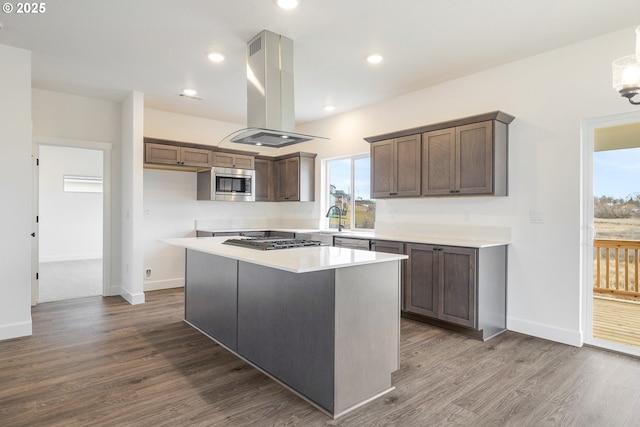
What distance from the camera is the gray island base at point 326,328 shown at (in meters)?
2.15

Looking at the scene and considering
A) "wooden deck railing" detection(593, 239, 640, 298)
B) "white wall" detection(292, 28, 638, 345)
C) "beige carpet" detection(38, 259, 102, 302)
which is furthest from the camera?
"beige carpet" detection(38, 259, 102, 302)

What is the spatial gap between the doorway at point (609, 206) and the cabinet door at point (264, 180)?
4530 millimetres

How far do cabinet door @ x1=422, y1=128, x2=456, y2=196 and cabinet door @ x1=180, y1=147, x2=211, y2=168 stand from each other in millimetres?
3187

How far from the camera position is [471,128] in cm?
365

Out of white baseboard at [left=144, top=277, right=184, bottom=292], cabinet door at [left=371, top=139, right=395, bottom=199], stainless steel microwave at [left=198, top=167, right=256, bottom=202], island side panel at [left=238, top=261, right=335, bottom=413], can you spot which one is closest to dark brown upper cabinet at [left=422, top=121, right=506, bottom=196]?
cabinet door at [left=371, top=139, right=395, bottom=199]

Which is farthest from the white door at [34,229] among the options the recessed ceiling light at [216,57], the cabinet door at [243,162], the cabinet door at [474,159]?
the cabinet door at [474,159]

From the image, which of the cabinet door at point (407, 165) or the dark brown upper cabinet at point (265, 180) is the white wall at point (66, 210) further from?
the cabinet door at point (407, 165)

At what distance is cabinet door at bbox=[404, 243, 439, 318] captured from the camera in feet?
12.1

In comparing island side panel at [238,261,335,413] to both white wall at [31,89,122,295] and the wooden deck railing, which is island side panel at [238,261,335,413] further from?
white wall at [31,89,122,295]

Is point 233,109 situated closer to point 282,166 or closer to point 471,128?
point 282,166

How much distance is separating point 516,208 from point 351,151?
8.35 feet

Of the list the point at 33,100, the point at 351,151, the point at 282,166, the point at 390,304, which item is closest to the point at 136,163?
the point at 33,100

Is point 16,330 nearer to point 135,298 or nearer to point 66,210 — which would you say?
point 135,298

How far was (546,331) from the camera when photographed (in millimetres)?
3418
